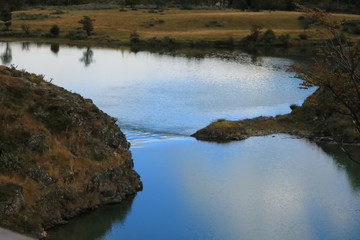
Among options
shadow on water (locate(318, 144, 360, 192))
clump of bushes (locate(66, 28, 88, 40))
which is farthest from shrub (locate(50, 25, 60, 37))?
shadow on water (locate(318, 144, 360, 192))

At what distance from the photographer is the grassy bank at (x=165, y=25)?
137 metres

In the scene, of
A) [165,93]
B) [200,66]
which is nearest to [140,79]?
[165,93]

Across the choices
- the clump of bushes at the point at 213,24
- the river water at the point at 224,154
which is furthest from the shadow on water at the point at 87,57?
the clump of bushes at the point at 213,24

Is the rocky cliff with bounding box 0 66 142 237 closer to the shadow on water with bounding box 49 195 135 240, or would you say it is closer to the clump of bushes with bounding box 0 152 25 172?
the clump of bushes with bounding box 0 152 25 172

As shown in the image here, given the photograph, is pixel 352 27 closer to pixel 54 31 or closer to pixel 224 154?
pixel 54 31

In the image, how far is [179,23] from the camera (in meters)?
151

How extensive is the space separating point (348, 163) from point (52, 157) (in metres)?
25.7

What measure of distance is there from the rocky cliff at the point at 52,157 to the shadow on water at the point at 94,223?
428 millimetres

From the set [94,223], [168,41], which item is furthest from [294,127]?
[168,41]

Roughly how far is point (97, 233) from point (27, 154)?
6.08m

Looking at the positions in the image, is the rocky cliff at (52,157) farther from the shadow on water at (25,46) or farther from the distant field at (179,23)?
the distant field at (179,23)

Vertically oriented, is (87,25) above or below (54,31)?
above

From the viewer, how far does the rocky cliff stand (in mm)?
30109

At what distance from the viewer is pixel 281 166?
45469mm
